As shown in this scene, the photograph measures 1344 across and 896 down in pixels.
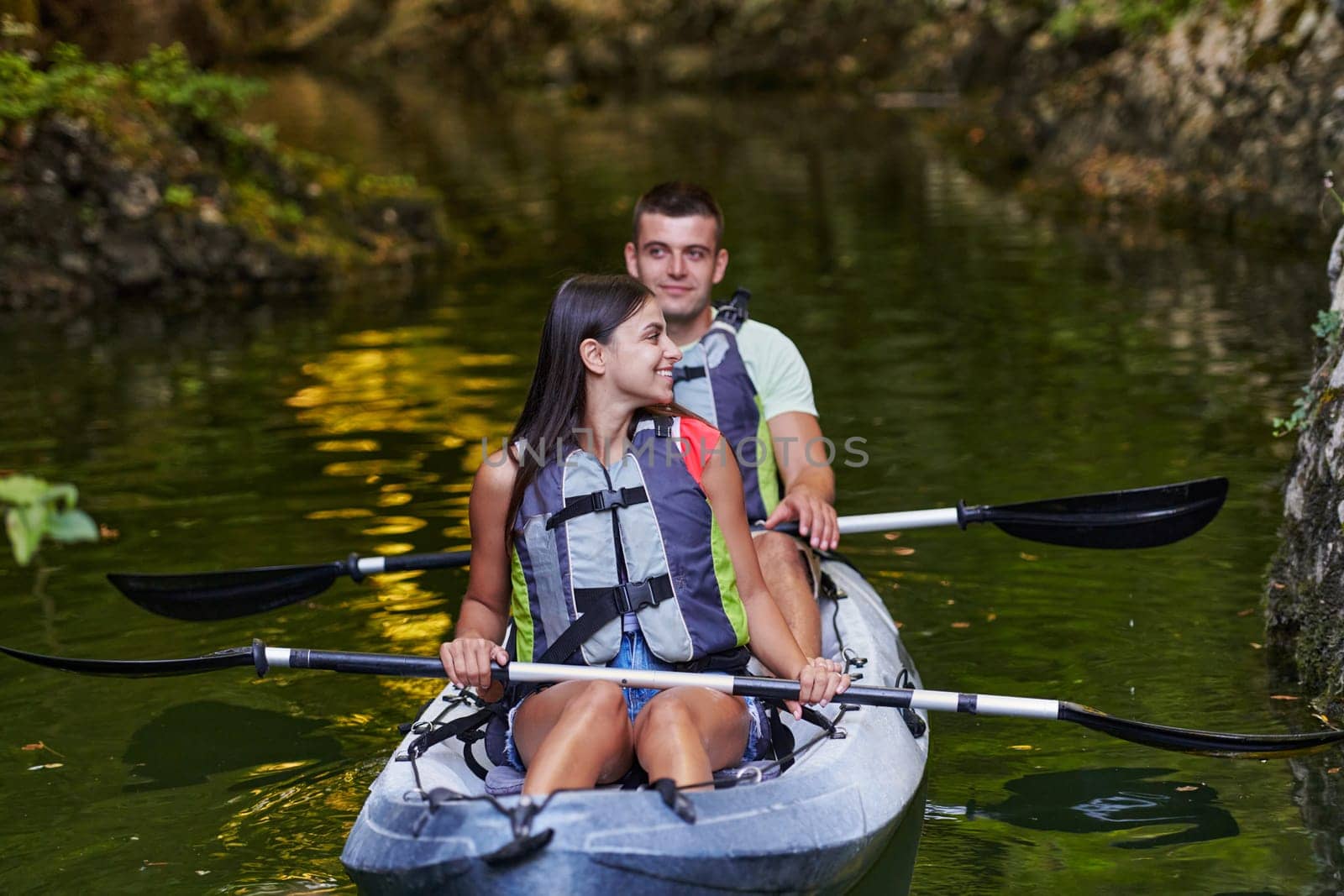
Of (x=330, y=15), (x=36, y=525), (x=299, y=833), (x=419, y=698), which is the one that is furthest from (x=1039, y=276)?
(x=330, y=15)

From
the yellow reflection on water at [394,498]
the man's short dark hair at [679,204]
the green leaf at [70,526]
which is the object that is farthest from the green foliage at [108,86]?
the green leaf at [70,526]

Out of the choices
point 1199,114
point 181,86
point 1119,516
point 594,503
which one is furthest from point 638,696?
point 1199,114

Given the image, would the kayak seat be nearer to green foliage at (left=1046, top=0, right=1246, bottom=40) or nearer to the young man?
the young man

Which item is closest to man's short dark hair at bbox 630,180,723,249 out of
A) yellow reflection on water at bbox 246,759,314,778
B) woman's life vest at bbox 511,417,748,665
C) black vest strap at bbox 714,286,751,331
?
black vest strap at bbox 714,286,751,331

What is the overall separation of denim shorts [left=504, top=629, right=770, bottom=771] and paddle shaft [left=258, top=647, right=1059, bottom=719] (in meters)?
0.08

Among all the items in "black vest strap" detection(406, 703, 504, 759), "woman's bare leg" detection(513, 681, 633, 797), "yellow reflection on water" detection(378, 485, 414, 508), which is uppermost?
"woman's bare leg" detection(513, 681, 633, 797)

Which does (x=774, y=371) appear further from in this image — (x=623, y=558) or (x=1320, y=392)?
(x=1320, y=392)

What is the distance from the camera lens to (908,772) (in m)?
3.54

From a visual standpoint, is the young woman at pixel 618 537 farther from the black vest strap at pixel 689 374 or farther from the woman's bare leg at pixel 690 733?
the black vest strap at pixel 689 374

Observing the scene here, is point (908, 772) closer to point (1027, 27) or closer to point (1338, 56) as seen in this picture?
point (1338, 56)

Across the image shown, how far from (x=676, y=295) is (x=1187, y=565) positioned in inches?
86.0

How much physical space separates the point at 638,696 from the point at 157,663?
4.04 feet

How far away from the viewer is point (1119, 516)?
4.70m

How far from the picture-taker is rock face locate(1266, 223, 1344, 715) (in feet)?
13.6
